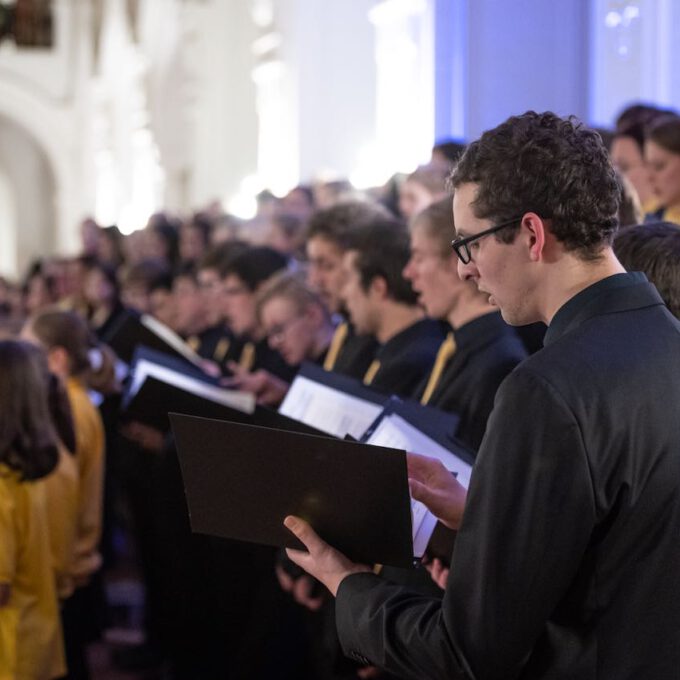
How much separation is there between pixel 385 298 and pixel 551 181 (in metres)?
2.42

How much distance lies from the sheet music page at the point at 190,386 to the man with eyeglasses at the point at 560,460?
2.65 meters

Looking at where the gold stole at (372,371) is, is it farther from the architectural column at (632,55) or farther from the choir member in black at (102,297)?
the choir member in black at (102,297)

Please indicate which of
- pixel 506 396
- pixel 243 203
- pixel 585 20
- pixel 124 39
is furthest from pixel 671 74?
pixel 124 39

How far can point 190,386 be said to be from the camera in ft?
17.3

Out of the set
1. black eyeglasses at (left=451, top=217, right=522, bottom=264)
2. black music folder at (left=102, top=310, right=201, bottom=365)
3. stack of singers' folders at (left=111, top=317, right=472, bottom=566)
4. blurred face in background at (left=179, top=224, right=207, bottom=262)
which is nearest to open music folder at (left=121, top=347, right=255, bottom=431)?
black music folder at (left=102, top=310, right=201, bottom=365)

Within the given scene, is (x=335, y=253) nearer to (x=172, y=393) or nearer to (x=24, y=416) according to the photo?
(x=172, y=393)

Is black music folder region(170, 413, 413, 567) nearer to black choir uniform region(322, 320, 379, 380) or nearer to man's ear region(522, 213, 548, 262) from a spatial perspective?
man's ear region(522, 213, 548, 262)

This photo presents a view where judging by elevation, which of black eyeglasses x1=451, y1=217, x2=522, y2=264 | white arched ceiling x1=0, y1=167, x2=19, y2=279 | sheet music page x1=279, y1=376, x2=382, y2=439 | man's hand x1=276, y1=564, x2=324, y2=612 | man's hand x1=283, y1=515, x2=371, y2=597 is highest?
black eyeglasses x1=451, y1=217, x2=522, y2=264

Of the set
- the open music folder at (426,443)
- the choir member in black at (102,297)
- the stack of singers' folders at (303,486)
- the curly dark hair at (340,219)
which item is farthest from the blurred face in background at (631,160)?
the choir member in black at (102,297)

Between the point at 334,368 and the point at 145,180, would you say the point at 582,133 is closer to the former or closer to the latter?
the point at 334,368

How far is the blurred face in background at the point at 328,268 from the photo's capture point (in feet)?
17.2

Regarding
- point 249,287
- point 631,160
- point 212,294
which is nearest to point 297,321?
point 249,287

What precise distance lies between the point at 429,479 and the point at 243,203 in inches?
485

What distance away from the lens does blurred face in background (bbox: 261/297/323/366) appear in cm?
559
